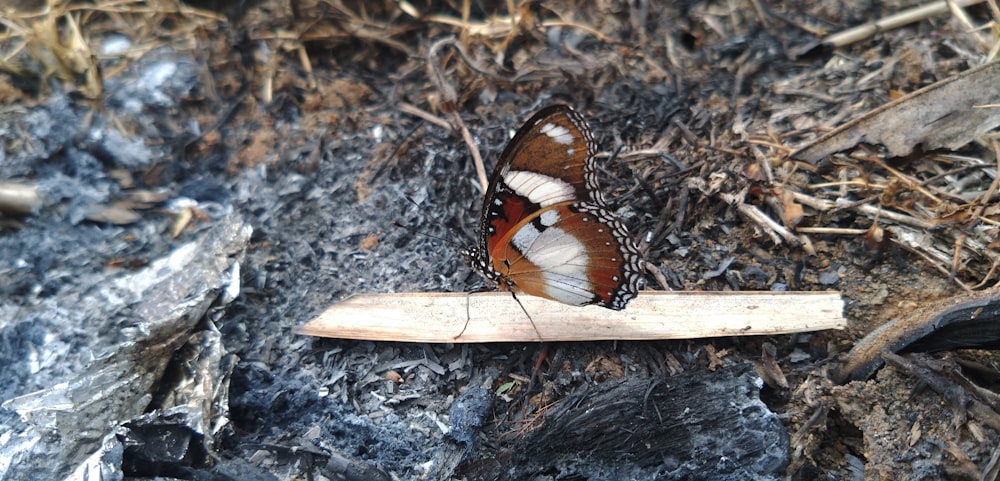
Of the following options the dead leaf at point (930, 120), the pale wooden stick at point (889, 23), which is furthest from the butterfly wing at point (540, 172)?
the pale wooden stick at point (889, 23)

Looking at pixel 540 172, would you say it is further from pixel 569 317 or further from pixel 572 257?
pixel 569 317

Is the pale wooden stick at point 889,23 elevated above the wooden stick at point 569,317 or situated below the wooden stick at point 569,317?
above

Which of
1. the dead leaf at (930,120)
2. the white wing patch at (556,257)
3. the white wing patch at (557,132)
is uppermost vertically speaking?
the white wing patch at (557,132)

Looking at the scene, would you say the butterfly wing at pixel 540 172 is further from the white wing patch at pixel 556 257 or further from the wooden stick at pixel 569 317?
the wooden stick at pixel 569 317

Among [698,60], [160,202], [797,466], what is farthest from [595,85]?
[160,202]

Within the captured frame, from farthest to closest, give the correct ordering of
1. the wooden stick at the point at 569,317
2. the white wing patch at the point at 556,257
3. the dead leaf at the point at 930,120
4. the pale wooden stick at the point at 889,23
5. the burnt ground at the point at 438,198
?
the pale wooden stick at the point at 889,23, the dead leaf at the point at 930,120, the white wing patch at the point at 556,257, the wooden stick at the point at 569,317, the burnt ground at the point at 438,198

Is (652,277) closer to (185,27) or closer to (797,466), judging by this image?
(797,466)

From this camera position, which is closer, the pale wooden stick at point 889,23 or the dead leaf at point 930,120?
the dead leaf at point 930,120

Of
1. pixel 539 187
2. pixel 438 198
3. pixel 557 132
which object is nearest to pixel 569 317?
pixel 539 187
